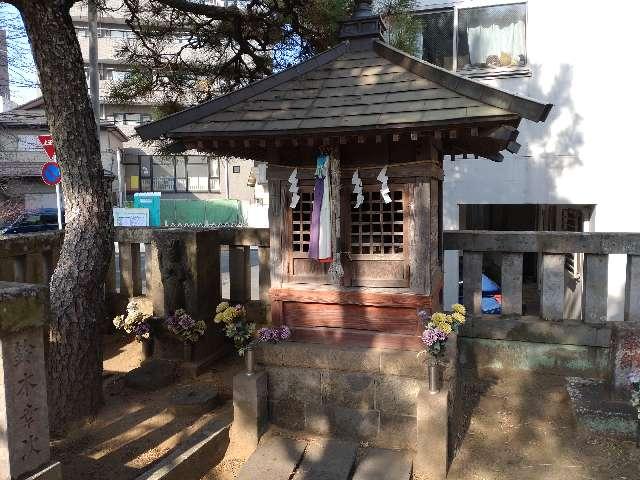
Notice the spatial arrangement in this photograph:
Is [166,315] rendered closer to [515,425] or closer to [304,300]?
[304,300]

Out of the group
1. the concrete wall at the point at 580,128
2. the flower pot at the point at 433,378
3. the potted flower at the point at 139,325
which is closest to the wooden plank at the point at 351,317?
the flower pot at the point at 433,378

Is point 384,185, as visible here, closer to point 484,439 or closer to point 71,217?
point 484,439

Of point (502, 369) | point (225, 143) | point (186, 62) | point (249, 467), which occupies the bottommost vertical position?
point (249, 467)

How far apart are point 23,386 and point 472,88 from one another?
14.9 ft

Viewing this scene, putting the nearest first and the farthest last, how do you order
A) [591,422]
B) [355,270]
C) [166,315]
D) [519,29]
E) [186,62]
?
[591,422] → [355,270] → [166,315] → [186,62] → [519,29]

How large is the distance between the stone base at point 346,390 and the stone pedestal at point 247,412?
0.93ft

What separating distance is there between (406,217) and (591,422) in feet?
9.88

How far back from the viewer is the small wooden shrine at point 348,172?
517 cm

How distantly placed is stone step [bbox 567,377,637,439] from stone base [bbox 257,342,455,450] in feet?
6.01

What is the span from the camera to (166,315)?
7641 mm

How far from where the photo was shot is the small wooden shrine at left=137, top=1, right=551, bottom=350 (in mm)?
5168

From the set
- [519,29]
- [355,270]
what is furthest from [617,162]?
[355,270]

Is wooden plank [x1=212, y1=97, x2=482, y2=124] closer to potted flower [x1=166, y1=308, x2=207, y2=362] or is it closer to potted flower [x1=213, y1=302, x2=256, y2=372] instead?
potted flower [x1=213, y1=302, x2=256, y2=372]

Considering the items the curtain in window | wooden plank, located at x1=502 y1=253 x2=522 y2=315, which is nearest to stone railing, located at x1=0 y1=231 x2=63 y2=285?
wooden plank, located at x1=502 y1=253 x2=522 y2=315
